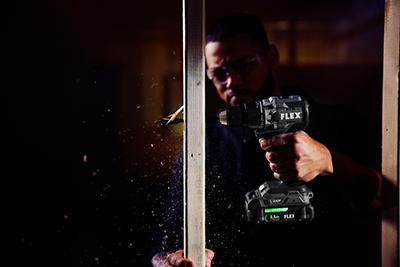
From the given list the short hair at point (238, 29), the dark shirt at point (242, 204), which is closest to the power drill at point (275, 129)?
the dark shirt at point (242, 204)

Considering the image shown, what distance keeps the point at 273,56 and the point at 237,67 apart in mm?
117

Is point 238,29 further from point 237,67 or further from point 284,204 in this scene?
point 284,204

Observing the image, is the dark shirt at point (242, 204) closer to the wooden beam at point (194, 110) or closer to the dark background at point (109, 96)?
the dark background at point (109, 96)

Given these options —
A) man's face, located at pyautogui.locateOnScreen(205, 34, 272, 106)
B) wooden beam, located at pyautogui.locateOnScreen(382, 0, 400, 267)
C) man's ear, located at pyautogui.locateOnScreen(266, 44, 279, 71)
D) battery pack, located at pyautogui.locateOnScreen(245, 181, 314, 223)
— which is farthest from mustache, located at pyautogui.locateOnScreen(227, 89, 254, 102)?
wooden beam, located at pyautogui.locateOnScreen(382, 0, 400, 267)

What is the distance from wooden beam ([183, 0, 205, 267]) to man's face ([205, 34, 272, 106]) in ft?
0.52

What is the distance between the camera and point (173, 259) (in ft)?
2.43

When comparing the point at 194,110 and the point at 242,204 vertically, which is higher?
the point at 194,110

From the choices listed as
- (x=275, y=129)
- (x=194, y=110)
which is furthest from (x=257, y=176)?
(x=194, y=110)

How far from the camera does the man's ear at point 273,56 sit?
81cm

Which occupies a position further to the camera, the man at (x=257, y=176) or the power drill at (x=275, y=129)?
the man at (x=257, y=176)

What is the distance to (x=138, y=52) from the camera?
0.79 meters

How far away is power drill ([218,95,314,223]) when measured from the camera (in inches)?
25.0

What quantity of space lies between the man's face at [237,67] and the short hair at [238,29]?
0.01 meters

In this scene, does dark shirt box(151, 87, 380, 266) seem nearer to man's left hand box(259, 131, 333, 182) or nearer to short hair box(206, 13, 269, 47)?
man's left hand box(259, 131, 333, 182)
